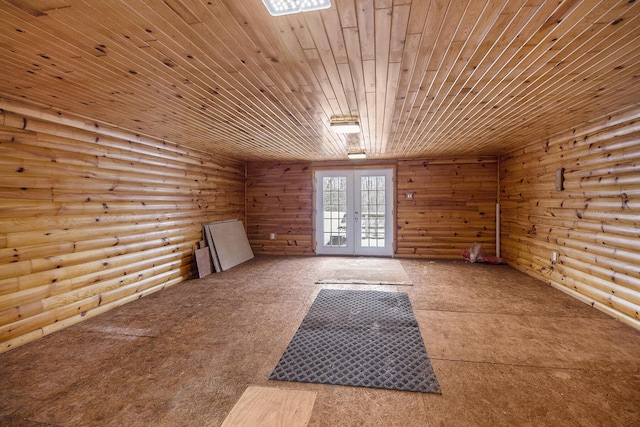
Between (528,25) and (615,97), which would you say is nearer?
(528,25)

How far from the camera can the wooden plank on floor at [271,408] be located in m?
1.69

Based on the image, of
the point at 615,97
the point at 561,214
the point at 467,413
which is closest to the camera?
the point at 467,413

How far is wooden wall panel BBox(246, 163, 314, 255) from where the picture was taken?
7199mm

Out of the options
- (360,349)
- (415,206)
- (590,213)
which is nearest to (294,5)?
(360,349)

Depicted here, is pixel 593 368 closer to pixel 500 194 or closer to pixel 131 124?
pixel 500 194

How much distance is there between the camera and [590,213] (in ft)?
11.6

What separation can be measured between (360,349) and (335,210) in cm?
483

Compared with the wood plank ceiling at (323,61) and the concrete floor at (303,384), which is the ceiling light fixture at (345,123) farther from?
the concrete floor at (303,384)

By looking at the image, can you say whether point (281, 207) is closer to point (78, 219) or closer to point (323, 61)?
point (78, 219)

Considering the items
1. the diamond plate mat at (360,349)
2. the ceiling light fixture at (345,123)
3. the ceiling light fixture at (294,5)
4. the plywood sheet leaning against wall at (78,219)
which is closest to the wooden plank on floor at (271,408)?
the diamond plate mat at (360,349)

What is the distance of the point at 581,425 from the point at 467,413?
2.06 ft

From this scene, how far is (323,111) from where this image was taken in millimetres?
3135

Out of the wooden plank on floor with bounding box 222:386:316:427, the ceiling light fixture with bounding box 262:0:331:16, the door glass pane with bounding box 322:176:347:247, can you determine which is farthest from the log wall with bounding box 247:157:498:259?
the ceiling light fixture with bounding box 262:0:331:16

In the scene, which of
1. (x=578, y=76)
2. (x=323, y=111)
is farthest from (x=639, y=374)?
(x=323, y=111)
